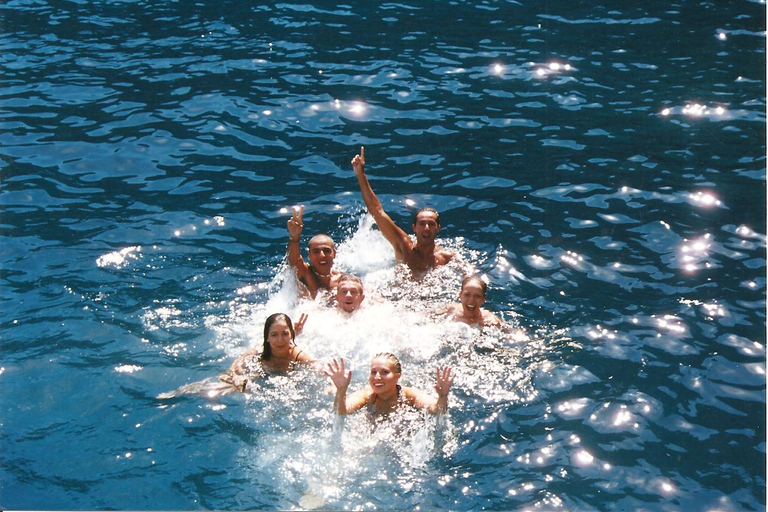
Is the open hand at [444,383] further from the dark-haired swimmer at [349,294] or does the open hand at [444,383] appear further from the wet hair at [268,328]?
the dark-haired swimmer at [349,294]

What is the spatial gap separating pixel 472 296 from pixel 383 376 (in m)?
1.81

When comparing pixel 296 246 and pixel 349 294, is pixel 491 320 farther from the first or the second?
pixel 296 246

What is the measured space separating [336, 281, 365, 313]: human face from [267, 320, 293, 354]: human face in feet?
3.62

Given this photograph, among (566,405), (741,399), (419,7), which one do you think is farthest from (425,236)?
(419,7)

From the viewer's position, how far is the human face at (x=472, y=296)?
909 cm

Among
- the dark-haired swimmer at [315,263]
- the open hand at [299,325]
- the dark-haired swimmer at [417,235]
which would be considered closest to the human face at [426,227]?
the dark-haired swimmer at [417,235]

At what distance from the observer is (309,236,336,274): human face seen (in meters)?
9.96

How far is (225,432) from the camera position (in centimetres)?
767

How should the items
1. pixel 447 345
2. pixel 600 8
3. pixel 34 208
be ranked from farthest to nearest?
1. pixel 600 8
2. pixel 34 208
3. pixel 447 345

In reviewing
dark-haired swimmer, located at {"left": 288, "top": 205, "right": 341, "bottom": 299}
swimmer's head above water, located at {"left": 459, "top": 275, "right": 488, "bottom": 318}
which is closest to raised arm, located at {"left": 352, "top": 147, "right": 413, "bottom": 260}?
dark-haired swimmer, located at {"left": 288, "top": 205, "right": 341, "bottom": 299}

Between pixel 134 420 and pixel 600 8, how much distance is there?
13.7 meters

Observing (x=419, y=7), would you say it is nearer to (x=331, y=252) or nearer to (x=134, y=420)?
A: (x=331, y=252)

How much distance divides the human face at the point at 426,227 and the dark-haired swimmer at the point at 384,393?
→ 2580 mm

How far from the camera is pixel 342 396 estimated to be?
7.66 metres
